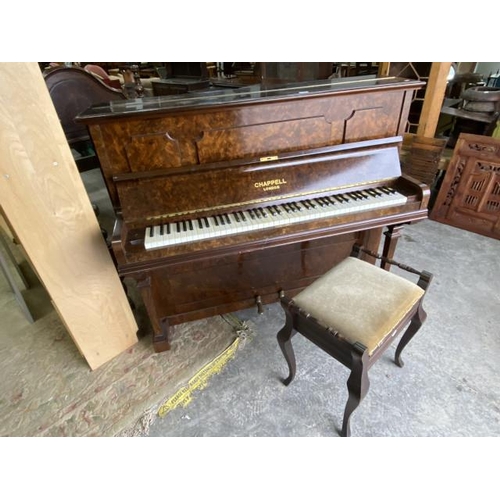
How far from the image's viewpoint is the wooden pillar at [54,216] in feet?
3.89

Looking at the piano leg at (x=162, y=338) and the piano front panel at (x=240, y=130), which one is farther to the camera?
the piano leg at (x=162, y=338)

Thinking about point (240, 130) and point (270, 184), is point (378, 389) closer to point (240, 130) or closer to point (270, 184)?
point (270, 184)

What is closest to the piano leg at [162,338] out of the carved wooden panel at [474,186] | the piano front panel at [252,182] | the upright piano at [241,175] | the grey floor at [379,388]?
the upright piano at [241,175]

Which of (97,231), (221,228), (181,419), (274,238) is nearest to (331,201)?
(274,238)

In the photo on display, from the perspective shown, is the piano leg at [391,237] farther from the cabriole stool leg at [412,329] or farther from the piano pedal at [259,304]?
the piano pedal at [259,304]

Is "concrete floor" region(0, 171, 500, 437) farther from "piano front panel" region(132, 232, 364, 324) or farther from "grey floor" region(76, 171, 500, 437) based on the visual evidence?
"piano front panel" region(132, 232, 364, 324)

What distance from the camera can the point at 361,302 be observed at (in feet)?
4.38

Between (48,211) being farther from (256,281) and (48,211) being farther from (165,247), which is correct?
(256,281)

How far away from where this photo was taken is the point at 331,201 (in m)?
1.63

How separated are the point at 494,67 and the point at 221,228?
5.84 metres

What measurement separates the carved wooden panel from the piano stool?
5.87ft

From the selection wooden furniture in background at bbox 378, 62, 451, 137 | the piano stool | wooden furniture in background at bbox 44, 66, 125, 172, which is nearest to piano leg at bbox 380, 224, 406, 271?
the piano stool

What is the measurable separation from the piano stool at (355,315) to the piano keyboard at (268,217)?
0.30m
